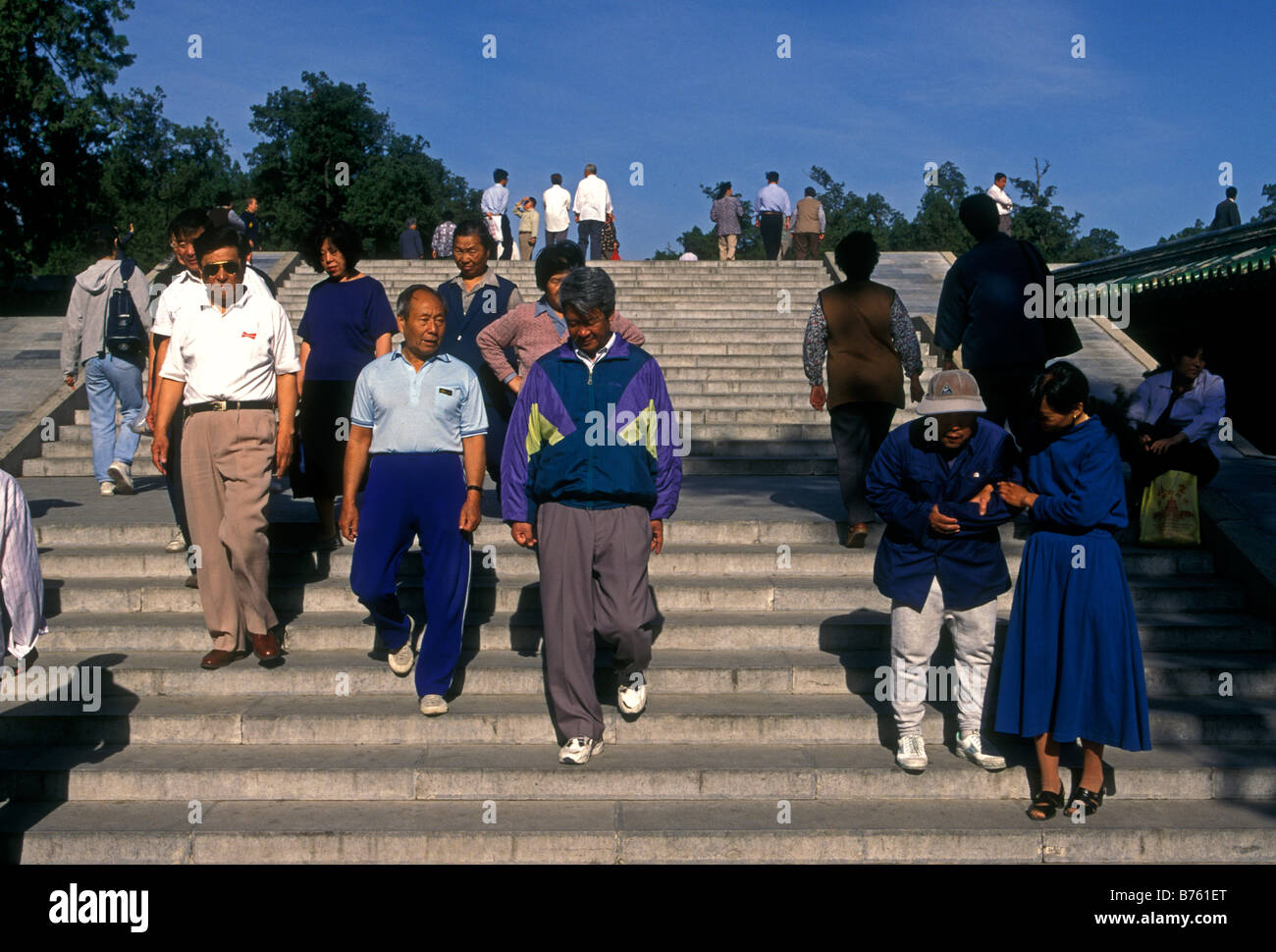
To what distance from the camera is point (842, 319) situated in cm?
711

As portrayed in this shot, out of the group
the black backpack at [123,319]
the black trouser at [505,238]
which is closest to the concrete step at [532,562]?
the black backpack at [123,319]

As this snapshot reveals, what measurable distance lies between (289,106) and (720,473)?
66.4 metres

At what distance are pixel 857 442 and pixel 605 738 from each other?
253cm

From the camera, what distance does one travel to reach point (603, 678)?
5.92 meters

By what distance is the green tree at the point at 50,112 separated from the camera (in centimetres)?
3272

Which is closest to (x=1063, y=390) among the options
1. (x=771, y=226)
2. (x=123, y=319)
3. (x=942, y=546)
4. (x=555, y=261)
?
(x=942, y=546)

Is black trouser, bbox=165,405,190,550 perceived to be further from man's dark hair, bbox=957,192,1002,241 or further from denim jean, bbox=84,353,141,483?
man's dark hair, bbox=957,192,1002,241

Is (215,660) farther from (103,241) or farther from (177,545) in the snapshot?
(103,241)

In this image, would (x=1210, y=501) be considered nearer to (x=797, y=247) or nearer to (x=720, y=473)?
(x=720, y=473)

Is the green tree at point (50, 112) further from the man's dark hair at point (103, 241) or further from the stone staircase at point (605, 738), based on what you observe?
the stone staircase at point (605, 738)

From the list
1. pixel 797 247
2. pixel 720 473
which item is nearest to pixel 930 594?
pixel 720 473

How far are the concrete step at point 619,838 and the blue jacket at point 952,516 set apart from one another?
0.94 metres

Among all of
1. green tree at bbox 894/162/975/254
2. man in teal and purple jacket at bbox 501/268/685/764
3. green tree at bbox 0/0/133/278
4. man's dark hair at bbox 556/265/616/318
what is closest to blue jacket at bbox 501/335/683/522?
man in teal and purple jacket at bbox 501/268/685/764

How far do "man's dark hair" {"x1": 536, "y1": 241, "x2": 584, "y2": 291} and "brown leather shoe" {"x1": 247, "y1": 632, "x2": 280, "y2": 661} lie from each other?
2336 millimetres
